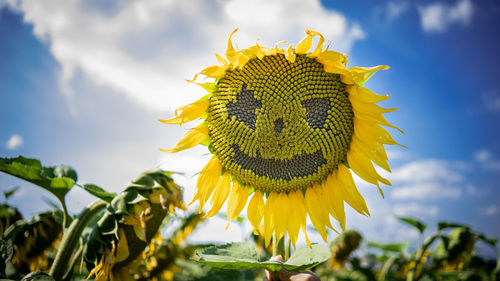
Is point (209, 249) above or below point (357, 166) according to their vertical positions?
below

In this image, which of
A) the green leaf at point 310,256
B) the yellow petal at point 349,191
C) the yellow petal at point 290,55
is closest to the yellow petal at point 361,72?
the yellow petal at point 290,55

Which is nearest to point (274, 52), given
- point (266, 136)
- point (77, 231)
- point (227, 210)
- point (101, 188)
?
point (266, 136)

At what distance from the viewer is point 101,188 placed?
8.13 feet

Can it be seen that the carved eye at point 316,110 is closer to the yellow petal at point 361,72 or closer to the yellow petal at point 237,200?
the yellow petal at point 361,72

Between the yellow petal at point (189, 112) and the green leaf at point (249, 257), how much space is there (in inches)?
32.6

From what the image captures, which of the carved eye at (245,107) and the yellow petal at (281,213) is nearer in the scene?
the carved eye at (245,107)

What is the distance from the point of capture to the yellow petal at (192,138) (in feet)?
6.92

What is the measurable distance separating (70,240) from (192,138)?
3.80 ft

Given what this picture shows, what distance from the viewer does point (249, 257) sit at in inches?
78.5

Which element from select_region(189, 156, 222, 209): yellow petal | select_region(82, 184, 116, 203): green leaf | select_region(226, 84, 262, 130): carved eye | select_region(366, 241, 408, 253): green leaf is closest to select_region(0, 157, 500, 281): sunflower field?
select_region(82, 184, 116, 203): green leaf

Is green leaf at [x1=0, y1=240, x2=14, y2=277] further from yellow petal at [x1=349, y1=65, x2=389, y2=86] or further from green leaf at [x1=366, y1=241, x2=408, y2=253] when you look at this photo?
green leaf at [x1=366, y1=241, x2=408, y2=253]

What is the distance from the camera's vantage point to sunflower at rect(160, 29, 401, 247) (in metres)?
1.88

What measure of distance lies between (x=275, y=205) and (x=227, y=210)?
352 millimetres

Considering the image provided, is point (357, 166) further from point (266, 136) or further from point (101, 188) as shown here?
point (101, 188)
